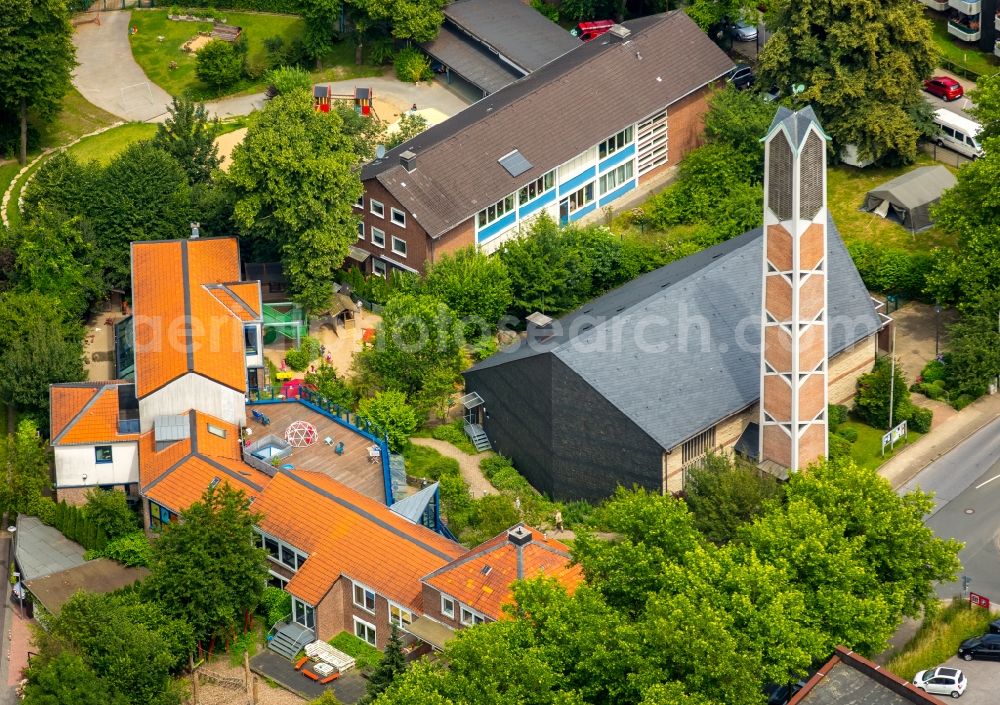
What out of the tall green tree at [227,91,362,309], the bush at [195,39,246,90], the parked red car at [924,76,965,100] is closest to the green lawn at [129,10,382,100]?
the bush at [195,39,246,90]

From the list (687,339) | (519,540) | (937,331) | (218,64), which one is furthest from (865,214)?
(218,64)

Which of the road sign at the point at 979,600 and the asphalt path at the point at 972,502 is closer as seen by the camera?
the road sign at the point at 979,600

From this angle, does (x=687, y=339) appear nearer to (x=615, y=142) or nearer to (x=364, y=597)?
(x=364, y=597)

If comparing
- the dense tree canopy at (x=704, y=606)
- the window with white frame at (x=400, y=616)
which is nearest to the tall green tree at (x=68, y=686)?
the window with white frame at (x=400, y=616)

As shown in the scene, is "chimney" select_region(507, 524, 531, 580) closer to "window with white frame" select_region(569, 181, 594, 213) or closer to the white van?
"window with white frame" select_region(569, 181, 594, 213)

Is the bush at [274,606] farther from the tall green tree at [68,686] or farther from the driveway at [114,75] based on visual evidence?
the driveway at [114,75]

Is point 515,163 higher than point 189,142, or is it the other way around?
point 515,163
